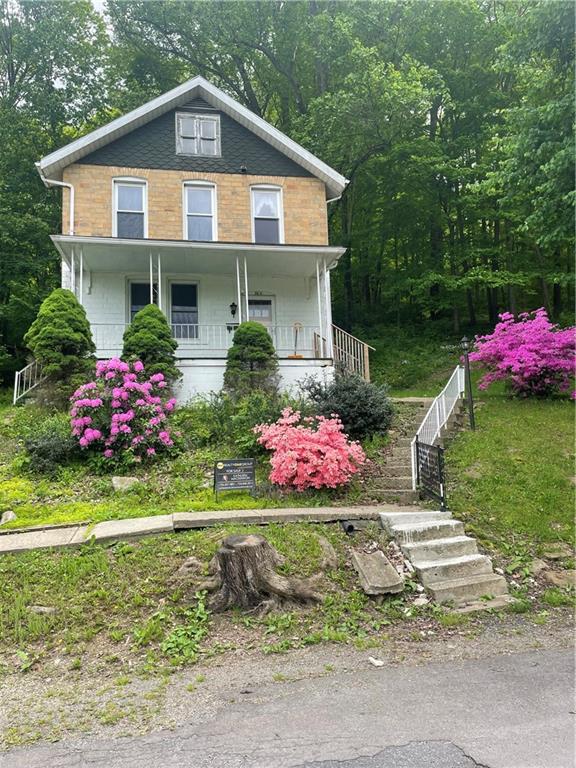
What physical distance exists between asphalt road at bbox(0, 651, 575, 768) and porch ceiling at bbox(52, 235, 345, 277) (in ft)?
36.0

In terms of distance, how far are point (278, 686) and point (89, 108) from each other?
25292mm

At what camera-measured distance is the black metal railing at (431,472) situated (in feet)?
22.4

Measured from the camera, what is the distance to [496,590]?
17.7 ft

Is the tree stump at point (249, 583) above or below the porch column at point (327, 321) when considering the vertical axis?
below


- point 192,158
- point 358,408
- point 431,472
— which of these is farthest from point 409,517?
point 192,158

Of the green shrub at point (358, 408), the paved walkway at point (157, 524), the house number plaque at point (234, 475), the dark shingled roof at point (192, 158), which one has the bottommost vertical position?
the paved walkway at point (157, 524)

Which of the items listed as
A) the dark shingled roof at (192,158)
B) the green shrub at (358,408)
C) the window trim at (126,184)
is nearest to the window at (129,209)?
the window trim at (126,184)

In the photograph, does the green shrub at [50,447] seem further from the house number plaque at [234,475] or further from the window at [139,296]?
the window at [139,296]

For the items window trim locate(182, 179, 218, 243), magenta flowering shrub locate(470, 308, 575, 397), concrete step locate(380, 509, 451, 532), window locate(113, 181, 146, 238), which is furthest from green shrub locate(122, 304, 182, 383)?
magenta flowering shrub locate(470, 308, 575, 397)

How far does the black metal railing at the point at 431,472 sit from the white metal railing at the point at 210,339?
614 cm

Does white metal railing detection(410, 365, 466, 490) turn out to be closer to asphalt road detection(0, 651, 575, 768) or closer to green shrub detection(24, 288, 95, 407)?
asphalt road detection(0, 651, 575, 768)

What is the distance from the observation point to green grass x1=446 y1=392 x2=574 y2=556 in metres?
6.66

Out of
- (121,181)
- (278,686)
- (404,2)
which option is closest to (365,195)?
(404,2)

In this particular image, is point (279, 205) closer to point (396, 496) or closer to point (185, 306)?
point (185, 306)
